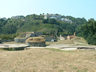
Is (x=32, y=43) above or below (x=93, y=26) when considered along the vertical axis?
below

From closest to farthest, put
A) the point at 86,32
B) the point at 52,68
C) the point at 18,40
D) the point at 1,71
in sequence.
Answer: the point at 1,71 → the point at 52,68 → the point at 18,40 → the point at 86,32

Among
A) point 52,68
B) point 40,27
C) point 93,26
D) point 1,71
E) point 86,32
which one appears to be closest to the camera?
point 1,71

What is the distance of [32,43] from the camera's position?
28938 millimetres

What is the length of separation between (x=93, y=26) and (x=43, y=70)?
42.0m

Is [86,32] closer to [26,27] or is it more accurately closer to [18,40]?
[18,40]

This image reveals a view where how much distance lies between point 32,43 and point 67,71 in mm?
18798

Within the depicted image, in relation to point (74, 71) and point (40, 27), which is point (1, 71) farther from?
point (40, 27)

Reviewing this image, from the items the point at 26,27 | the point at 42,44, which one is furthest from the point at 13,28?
the point at 42,44

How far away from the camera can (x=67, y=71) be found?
10602 mm

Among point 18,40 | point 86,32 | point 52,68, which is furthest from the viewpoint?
point 86,32

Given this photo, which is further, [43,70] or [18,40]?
[18,40]

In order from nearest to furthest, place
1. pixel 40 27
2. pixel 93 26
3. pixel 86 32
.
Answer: pixel 93 26 → pixel 86 32 → pixel 40 27

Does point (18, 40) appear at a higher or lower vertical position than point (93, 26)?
lower

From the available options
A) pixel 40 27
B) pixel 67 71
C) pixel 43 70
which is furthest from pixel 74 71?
pixel 40 27
